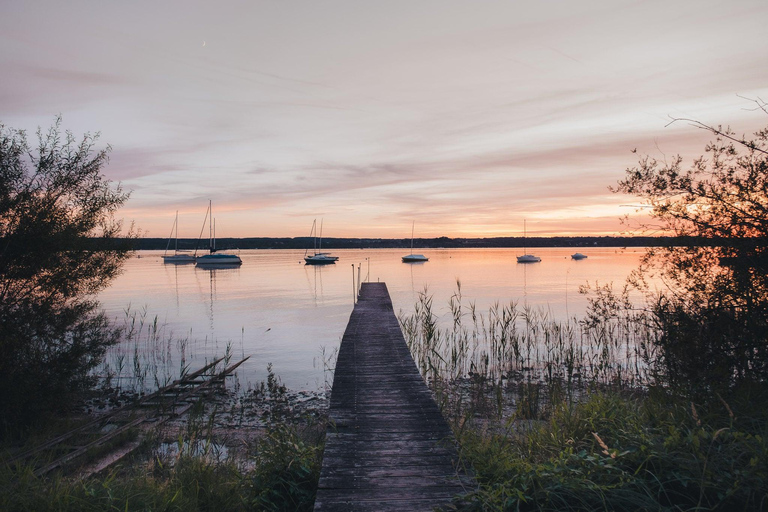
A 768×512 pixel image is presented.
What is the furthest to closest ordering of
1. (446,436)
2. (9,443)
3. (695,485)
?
(9,443) < (446,436) < (695,485)

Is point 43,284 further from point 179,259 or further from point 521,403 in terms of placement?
point 179,259

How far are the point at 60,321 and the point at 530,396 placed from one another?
10.2 m

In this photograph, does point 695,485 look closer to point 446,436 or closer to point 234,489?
point 446,436

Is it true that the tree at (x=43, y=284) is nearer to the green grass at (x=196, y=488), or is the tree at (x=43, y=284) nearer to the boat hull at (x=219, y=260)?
the green grass at (x=196, y=488)

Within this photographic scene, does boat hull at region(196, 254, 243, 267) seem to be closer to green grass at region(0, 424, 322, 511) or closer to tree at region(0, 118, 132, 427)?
tree at region(0, 118, 132, 427)

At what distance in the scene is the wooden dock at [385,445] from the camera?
4.15 meters

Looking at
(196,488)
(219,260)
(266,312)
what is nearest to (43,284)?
(196,488)

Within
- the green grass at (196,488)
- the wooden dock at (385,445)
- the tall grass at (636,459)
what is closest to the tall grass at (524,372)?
the tall grass at (636,459)

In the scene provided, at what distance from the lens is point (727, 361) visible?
20.4 feet

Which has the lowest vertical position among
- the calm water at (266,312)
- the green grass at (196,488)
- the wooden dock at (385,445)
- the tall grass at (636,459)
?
the calm water at (266,312)

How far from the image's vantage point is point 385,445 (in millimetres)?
5230

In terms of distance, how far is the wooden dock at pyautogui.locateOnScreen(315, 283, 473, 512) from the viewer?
415 centimetres

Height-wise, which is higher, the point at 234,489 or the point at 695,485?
the point at 695,485

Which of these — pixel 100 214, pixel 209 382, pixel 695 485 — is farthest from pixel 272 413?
pixel 695 485
